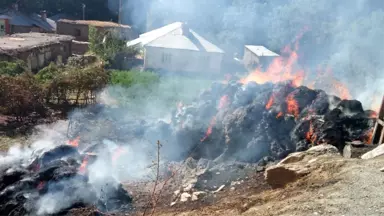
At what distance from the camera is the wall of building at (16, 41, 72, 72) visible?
24216 mm

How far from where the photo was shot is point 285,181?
8.04 metres

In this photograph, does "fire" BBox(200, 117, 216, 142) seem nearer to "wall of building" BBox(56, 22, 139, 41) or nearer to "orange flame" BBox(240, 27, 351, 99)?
"orange flame" BBox(240, 27, 351, 99)

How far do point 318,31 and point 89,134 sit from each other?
90.2 feet

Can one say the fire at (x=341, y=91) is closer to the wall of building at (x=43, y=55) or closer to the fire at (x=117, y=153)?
the fire at (x=117, y=153)

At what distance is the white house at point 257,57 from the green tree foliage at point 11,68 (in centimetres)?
2075

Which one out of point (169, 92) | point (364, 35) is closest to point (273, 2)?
point (364, 35)

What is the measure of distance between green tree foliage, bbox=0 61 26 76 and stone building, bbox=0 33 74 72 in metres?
1.86

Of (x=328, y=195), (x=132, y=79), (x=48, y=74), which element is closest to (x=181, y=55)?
(x=132, y=79)

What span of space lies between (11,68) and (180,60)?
582 inches

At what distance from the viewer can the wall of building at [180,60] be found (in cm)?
3142

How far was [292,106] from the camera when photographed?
45.5ft

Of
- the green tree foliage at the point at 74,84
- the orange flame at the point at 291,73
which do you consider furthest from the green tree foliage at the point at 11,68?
the orange flame at the point at 291,73

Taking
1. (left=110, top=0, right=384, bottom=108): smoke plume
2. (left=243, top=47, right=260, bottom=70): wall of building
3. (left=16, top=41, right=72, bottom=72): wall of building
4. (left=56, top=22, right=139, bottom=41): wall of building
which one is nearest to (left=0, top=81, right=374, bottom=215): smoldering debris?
(left=110, top=0, right=384, bottom=108): smoke plume

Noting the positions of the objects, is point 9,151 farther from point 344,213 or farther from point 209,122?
point 344,213
